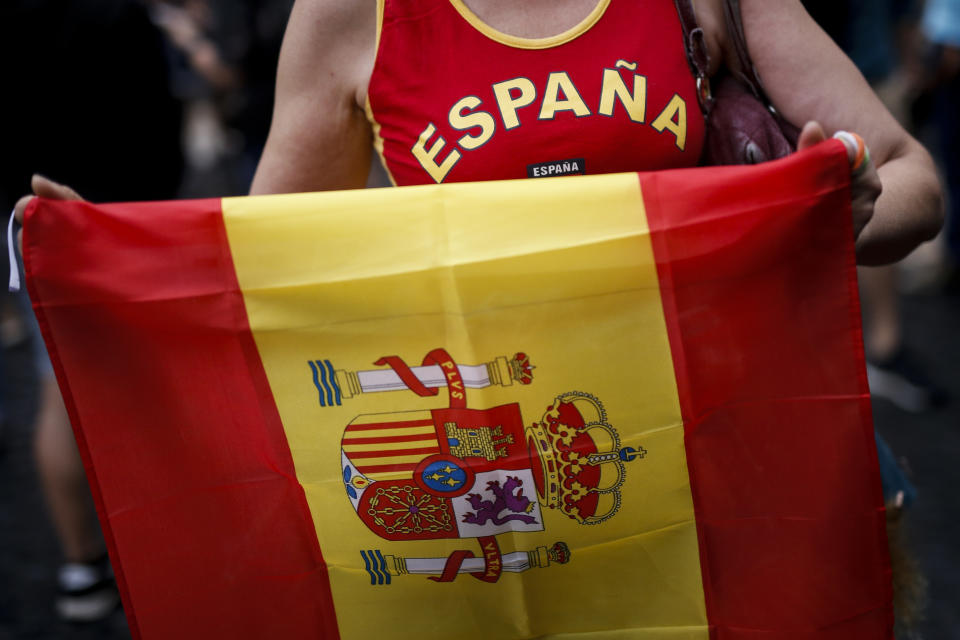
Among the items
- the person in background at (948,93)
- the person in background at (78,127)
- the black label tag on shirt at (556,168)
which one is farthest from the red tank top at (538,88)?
the person in background at (948,93)

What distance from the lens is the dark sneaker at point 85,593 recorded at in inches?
107

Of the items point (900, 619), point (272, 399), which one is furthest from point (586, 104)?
point (900, 619)

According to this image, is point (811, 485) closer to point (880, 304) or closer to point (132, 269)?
point (132, 269)

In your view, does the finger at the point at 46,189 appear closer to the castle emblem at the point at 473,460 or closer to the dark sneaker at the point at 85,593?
the castle emblem at the point at 473,460

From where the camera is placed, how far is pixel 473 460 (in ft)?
4.03

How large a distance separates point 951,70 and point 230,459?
12.7 feet

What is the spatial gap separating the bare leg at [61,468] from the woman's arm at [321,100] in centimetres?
150

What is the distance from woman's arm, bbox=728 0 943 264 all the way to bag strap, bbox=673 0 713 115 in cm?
8

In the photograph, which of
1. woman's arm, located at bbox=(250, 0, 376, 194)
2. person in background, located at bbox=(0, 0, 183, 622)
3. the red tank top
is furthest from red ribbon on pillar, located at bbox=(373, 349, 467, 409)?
person in background, located at bbox=(0, 0, 183, 622)

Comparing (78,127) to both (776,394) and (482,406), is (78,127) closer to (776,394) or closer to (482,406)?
(482,406)

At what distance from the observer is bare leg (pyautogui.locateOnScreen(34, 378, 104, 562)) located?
2.60m

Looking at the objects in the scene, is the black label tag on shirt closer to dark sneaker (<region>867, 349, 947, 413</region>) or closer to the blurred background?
the blurred background

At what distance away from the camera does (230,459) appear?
1268 mm

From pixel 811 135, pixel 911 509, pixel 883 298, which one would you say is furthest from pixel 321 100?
pixel 883 298
